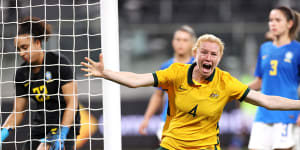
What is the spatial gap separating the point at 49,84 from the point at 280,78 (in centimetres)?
281

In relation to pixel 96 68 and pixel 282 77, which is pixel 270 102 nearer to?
pixel 96 68

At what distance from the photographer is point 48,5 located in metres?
4.56

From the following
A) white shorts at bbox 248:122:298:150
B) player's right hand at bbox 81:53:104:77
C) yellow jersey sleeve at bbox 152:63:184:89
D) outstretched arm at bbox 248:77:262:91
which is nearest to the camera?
player's right hand at bbox 81:53:104:77

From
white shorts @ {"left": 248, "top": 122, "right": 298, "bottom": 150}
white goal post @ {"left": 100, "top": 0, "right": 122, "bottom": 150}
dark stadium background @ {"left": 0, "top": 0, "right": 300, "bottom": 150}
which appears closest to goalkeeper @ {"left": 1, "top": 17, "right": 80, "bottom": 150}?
white goal post @ {"left": 100, "top": 0, "right": 122, "bottom": 150}

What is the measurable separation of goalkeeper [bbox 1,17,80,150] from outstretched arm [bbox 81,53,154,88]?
95 centimetres

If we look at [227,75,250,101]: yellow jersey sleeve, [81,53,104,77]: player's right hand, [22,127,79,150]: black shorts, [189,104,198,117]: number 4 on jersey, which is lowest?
[22,127,79,150]: black shorts

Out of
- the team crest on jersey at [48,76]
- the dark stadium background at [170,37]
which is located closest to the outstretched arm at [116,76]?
the team crest on jersey at [48,76]

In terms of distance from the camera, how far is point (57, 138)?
185 inches

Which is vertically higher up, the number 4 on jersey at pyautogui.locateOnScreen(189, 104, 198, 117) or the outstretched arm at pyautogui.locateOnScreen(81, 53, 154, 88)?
the outstretched arm at pyautogui.locateOnScreen(81, 53, 154, 88)

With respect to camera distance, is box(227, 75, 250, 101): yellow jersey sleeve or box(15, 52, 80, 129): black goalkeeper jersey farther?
box(15, 52, 80, 129): black goalkeeper jersey

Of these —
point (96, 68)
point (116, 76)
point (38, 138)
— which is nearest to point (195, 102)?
point (116, 76)

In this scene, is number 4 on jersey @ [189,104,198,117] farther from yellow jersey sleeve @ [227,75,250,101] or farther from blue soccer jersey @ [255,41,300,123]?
blue soccer jersey @ [255,41,300,123]

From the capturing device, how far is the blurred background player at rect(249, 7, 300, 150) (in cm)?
564

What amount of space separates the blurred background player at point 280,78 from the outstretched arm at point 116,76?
7.42 ft
